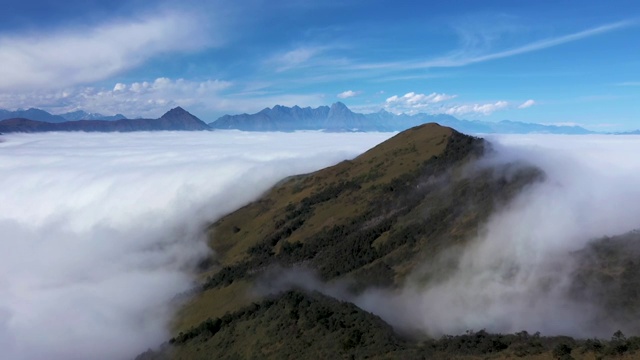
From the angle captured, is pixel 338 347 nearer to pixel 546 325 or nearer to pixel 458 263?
pixel 546 325

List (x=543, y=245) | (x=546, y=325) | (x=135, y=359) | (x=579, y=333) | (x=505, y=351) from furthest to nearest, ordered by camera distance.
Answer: (x=135, y=359)
(x=543, y=245)
(x=546, y=325)
(x=579, y=333)
(x=505, y=351)

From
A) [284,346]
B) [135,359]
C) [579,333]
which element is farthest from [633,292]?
[135,359]

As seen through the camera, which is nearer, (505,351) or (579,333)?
(505,351)

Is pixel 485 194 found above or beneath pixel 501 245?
above

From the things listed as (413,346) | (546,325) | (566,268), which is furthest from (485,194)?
(413,346)

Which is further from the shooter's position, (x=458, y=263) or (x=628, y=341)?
(x=458, y=263)

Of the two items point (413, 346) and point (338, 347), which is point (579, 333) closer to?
point (413, 346)

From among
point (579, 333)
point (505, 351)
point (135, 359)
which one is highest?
point (505, 351)

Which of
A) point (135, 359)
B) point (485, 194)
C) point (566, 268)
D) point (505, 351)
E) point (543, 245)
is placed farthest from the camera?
point (485, 194)

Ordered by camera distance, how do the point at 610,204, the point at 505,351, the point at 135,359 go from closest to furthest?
the point at 505,351 → the point at 135,359 → the point at 610,204
